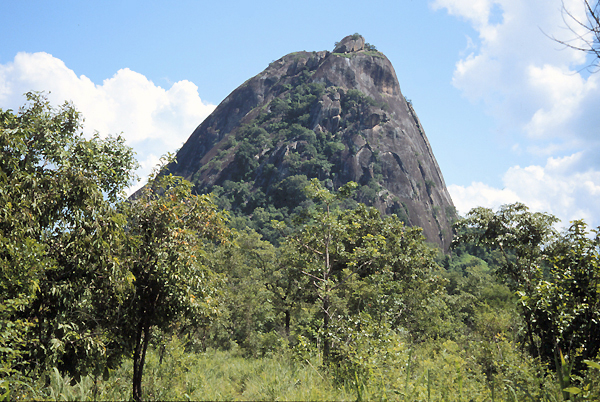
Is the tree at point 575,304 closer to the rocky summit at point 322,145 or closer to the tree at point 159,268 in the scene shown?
the tree at point 159,268

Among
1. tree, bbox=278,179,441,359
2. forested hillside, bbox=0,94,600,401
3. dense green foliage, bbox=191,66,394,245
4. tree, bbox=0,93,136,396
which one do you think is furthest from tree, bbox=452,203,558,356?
dense green foliage, bbox=191,66,394,245

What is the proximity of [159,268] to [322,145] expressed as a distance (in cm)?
11517

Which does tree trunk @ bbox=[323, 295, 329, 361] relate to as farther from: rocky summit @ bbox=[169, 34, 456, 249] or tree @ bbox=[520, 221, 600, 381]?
rocky summit @ bbox=[169, 34, 456, 249]

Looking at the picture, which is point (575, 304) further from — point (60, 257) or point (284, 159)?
point (284, 159)

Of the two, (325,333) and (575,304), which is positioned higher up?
(575,304)

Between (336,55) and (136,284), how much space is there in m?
141

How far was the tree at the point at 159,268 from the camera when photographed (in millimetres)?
7211

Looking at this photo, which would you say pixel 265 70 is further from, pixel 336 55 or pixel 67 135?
pixel 67 135

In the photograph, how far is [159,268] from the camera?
7184 millimetres

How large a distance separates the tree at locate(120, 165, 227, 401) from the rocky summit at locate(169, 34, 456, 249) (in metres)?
88.5

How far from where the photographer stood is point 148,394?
9703 mm

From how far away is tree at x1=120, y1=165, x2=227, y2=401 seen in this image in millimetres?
7211

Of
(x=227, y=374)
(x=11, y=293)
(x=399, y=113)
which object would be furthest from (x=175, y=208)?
(x=399, y=113)

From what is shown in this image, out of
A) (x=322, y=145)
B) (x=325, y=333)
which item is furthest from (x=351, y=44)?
(x=325, y=333)
